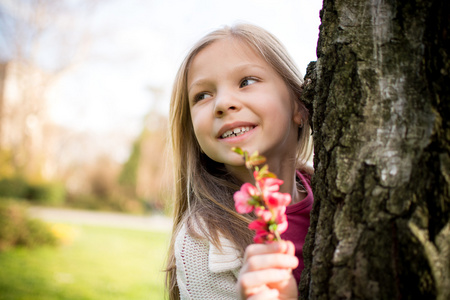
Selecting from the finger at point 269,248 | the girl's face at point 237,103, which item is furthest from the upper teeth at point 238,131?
the finger at point 269,248

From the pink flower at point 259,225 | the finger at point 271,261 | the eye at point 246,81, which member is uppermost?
the eye at point 246,81

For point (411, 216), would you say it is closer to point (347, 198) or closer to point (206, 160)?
point (347, 198)

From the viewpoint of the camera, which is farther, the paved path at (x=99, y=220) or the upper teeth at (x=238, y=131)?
the paved path at (x=99, y=220)

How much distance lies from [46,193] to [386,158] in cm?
2247

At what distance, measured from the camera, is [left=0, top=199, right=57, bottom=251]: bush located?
8906mm

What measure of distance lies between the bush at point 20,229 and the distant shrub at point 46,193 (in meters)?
11.3

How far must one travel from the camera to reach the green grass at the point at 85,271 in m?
6.14

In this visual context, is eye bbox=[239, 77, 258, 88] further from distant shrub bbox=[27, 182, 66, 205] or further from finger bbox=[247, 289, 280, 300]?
distant shrub bbox=[27, 182, 66, 205]

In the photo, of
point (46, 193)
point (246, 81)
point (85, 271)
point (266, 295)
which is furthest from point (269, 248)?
point (46, 193)

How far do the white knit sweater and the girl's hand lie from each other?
472 mm

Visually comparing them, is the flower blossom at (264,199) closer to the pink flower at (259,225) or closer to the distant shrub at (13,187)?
the pink flower at (259,225)

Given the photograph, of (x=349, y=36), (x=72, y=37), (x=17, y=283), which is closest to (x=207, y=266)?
(x=349, y=36)

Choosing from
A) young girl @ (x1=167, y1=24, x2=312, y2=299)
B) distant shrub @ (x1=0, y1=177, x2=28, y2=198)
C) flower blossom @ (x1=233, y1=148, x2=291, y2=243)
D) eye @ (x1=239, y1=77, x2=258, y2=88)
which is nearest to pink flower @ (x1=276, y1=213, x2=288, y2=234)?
flower blossom @ (x1=233, y1=148, x2=291, y2=243)

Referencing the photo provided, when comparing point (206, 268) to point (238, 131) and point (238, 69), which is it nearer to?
point (238, 131)
